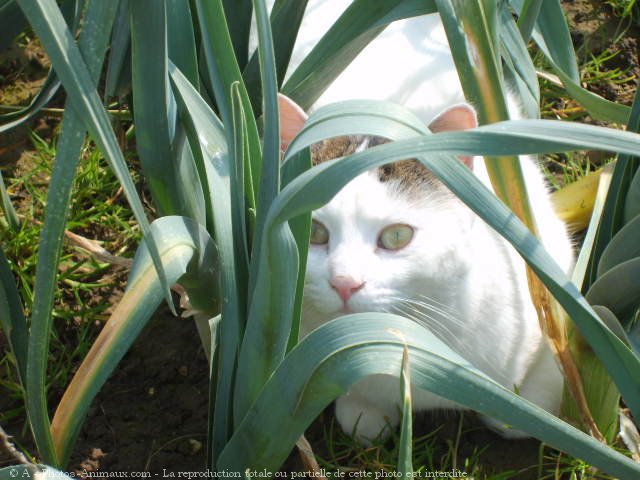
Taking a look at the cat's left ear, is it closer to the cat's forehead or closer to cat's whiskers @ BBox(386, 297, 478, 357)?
the cat's forehead

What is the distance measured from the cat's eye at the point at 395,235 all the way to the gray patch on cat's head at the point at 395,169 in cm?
7

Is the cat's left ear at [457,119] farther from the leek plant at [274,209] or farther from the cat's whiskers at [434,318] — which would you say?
the cat's whiskers at [434,318]

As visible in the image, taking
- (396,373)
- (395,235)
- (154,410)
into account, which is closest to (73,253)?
(154,410)

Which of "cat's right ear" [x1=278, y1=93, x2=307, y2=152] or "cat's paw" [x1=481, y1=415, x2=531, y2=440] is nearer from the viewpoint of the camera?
"cat's right ear" [x1=278, y1=93, x2=307, y2=152]

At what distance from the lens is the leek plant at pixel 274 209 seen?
89 centimetres

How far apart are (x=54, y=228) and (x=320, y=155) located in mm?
684

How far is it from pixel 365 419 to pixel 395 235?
1.52 feet

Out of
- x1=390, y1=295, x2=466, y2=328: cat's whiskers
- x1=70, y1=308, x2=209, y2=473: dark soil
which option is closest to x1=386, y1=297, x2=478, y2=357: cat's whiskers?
x1=390, y1=295, x2=466, y2=328: cat's whiskers

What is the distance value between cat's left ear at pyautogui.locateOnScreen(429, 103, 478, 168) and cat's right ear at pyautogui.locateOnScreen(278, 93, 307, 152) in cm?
22

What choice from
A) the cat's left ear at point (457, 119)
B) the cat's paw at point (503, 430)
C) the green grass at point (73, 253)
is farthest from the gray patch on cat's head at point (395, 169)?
the green grass at point (73, 253)

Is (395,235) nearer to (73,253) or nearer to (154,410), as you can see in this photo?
(154,410)

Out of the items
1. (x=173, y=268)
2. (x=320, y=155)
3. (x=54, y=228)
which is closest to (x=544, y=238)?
(x=320, y=155)

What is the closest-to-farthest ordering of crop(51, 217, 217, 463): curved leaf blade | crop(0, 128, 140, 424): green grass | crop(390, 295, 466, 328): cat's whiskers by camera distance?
crop(51, 217, 217, 463): curved leaf blade < crop(390, 295, 466, 328): cat's whiskers < crop(0, 128, 140, 424): green grass

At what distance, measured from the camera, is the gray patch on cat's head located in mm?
1415
